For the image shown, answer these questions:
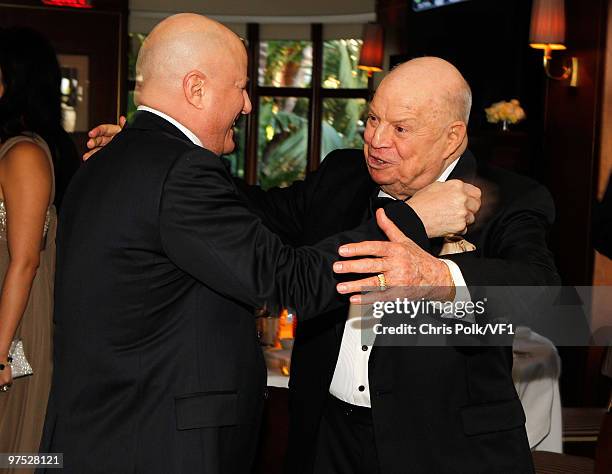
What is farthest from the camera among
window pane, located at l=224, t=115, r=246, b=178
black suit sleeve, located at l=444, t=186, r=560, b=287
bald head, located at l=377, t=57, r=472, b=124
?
window pane, located at l=224, t=115, r=246, b=178

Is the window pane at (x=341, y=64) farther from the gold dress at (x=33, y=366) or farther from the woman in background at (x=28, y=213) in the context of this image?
the gold dress at (x=33, y=366)

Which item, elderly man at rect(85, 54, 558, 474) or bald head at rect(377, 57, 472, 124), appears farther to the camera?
bald head at rect(377, 57, 472, 124)

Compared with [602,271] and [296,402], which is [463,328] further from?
[602,271]

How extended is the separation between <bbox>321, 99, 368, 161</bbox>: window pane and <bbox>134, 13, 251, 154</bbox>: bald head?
8956 millimetres

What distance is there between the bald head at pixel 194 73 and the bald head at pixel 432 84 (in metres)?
0.41

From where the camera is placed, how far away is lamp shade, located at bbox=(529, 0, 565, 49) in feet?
21.2

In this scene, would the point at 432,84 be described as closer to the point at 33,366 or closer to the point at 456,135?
the point at 456,135

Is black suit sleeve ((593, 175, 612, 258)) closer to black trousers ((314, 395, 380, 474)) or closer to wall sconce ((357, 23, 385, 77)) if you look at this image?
black trousers ((314, 395, 380, 474))

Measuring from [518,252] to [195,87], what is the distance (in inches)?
32.2

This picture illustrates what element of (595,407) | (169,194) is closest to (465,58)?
(595,407)

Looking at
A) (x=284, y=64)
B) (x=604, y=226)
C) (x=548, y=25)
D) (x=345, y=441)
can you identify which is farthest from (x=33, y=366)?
(x=284, y=64)

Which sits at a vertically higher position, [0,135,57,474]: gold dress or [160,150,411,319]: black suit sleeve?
[160,150,411,319]: black suit sleeve

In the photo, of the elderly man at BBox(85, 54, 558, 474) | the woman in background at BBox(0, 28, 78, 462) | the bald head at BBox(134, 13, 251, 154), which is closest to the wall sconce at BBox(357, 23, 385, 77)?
the woman in background at BBox(0, 28, 78, 462)

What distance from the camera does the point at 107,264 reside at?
6.36ft
